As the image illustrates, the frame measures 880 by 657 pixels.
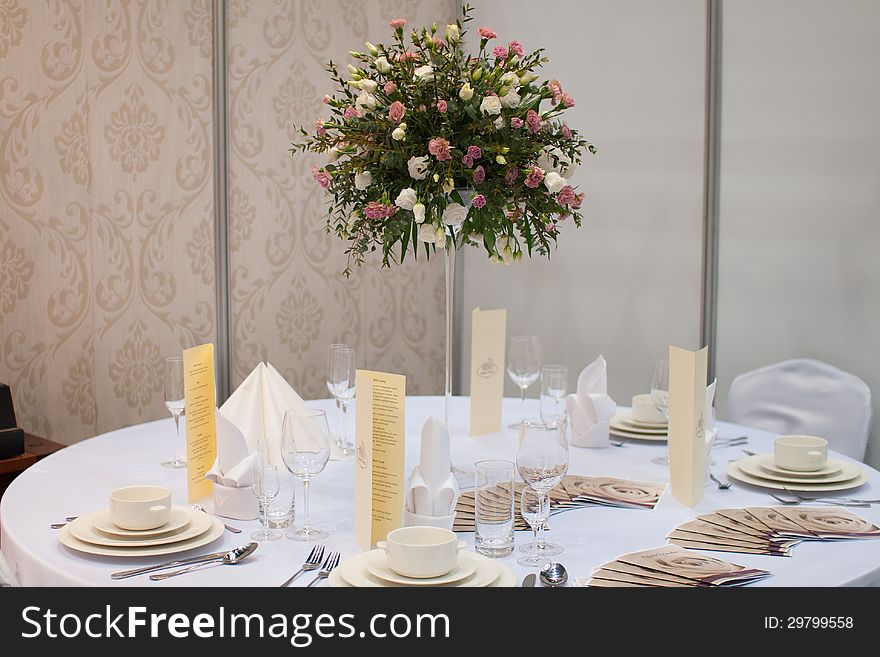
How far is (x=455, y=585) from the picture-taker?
142 centimetres

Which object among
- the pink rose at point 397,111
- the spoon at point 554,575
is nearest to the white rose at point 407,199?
the pink rose at point 397,111

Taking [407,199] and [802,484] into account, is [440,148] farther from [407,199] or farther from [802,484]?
[802,484]

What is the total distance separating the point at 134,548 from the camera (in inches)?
64.3

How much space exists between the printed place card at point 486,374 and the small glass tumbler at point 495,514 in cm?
91

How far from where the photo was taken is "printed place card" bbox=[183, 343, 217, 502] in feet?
6.49

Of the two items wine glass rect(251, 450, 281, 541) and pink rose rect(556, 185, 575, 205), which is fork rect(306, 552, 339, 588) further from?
pink rose rect(556, 185, 575, 205)

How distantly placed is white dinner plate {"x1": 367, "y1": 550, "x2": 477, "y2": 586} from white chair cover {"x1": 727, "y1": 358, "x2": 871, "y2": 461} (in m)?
1.93

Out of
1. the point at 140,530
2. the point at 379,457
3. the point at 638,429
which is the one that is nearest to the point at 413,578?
the point at 379,457

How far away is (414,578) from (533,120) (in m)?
1.02

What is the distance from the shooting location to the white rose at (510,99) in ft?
6.51

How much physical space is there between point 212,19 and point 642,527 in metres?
2.91

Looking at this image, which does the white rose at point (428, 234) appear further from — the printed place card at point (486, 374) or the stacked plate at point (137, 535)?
the stacked plate at point (137, 535)

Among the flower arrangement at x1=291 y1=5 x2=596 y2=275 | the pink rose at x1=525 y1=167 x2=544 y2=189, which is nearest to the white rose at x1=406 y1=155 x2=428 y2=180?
the flower arrangement at x1=291 y1=5 x2=596 y2=275
